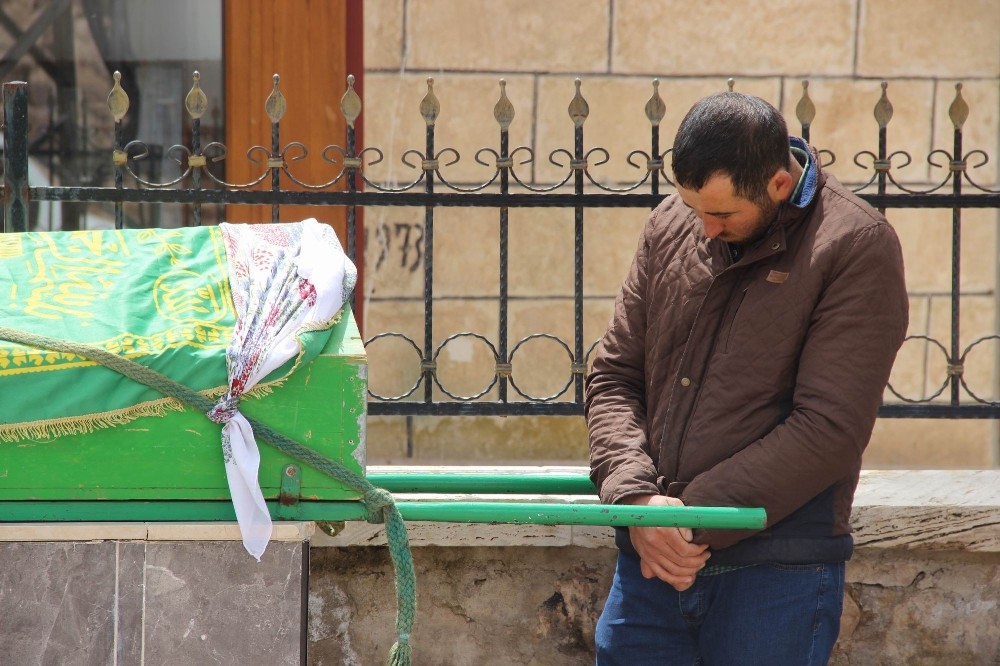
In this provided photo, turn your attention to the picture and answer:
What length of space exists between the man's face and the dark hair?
13 millimetres

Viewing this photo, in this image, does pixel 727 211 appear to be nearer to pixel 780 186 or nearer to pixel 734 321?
pixel 780 186

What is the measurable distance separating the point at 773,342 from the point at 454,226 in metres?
2.79

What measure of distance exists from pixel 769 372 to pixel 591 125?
111 inches

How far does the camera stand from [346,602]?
3.22 metres

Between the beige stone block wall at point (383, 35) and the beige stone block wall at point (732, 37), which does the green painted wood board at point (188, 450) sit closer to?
the beige stone block wall at point (383, 35)

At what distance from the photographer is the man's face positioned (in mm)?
2127

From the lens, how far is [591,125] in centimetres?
484

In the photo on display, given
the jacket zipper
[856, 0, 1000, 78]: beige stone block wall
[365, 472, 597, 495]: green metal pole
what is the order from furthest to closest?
[856, 0, 1000, 78]: beige stone block wall → [365, 472, 597, 495]: green metal pole → the jacket zipper

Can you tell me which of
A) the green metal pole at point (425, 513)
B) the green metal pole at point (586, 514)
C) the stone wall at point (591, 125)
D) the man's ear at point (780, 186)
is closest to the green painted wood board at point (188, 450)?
the green metal pole at point (425, 513)

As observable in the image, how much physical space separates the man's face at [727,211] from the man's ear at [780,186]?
0.01 metres

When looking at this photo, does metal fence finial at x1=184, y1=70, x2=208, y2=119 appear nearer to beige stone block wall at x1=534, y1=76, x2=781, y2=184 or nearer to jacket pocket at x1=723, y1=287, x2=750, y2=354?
jacket pocket at x1=723, y1=287, x2=750, y2=354

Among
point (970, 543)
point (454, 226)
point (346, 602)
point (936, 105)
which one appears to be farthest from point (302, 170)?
point (970, 543)

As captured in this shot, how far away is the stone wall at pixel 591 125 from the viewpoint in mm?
4820

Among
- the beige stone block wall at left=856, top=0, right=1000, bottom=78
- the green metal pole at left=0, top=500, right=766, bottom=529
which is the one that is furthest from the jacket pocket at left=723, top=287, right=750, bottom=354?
the beige stone block wall at left=856, top=0, right=1000, bottom=78
